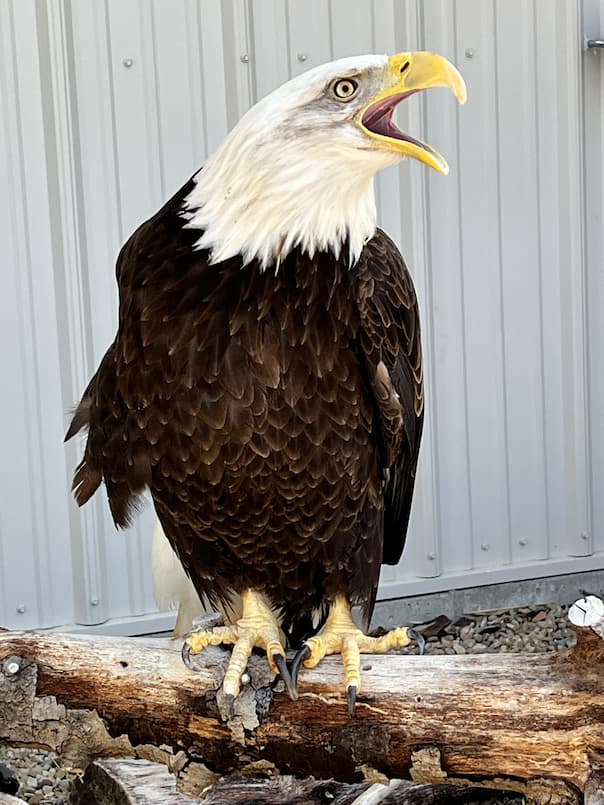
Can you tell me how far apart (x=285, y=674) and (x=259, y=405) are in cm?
60

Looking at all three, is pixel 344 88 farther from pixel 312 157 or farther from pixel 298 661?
pixel 298 661

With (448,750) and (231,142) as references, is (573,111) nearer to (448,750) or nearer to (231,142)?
(231,142)

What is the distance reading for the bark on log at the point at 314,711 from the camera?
2.36m

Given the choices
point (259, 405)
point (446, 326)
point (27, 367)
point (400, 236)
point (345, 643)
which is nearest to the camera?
point (259, 405)

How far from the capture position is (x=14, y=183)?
4.46 metres

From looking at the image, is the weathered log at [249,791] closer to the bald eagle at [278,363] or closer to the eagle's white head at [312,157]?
the bald eagle at [278,363]

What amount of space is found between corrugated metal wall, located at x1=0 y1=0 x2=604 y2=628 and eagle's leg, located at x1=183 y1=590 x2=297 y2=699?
1752mm

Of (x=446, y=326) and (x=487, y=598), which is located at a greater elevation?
(x=446, y=326)

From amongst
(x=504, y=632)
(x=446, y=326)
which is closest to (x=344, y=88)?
(x=446, y=326)

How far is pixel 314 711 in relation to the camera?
2613mm

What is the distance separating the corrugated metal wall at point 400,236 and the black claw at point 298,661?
6.60 ft

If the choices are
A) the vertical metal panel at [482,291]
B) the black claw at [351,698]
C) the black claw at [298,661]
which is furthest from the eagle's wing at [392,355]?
the vertical metal panel at [482,291]

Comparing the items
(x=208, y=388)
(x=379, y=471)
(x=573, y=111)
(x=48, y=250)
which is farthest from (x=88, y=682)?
(x=573, y=111)

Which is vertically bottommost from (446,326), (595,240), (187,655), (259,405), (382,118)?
(187,655)
